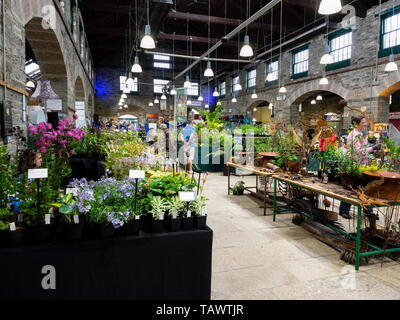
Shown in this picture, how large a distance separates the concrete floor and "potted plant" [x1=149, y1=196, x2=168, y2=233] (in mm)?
819

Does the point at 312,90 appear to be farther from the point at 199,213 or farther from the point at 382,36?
the point at 199,213

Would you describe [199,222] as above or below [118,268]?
above

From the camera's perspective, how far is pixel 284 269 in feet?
8.64

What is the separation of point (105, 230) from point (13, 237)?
0.49 metres

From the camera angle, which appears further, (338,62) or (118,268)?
(338,62)

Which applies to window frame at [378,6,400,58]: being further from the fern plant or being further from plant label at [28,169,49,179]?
plant label at [28,169,49,179]

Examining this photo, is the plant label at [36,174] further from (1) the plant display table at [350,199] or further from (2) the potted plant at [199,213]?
(1) the plant display table at [350,199]

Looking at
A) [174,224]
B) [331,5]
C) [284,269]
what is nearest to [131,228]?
[174,224]

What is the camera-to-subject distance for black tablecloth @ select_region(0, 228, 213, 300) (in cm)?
155

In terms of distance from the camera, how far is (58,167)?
2.14 m

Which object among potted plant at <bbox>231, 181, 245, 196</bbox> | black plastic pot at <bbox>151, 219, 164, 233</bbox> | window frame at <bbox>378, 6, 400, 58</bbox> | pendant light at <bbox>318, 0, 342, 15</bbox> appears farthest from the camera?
window frame at <bbox>378, 6, 400, 58</bbox>

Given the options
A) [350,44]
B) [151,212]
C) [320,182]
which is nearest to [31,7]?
[151,212]

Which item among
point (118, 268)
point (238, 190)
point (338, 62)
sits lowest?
point (238, 190)

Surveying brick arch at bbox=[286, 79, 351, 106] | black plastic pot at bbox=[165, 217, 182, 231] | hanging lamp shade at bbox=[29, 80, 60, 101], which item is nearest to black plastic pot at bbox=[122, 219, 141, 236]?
black plastic pot at bbox=[165, 217, 182, 231]
